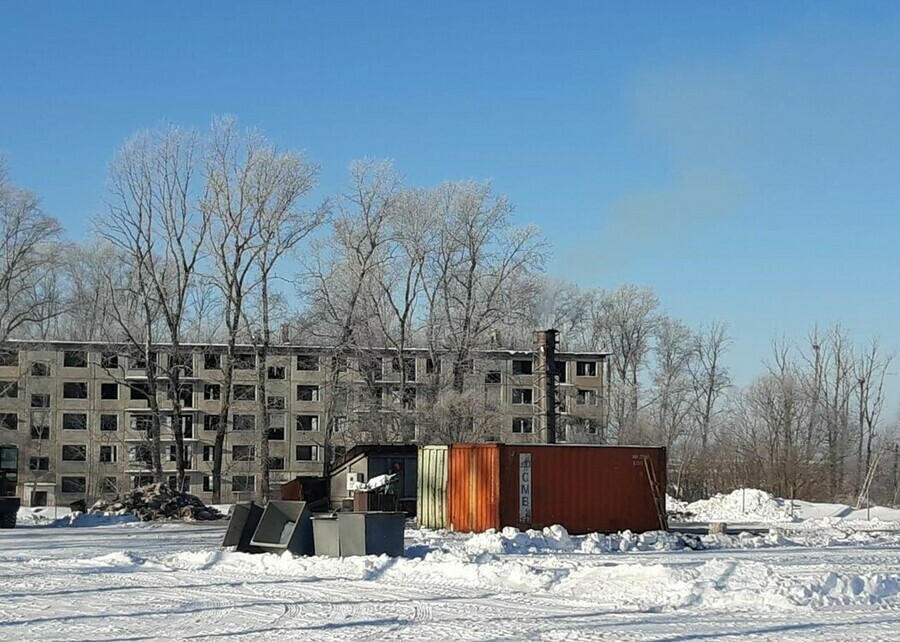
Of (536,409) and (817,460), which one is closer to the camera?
(536,409)

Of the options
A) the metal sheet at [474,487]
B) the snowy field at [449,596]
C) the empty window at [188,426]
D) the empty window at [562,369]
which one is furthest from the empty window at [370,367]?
the snowy field at [449,596]

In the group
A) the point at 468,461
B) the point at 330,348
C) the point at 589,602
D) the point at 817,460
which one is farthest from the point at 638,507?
the point at 817,460

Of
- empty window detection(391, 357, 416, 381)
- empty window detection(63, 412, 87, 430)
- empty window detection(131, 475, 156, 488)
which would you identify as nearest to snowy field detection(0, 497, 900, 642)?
empty window detection(391, 357, 416, 381)

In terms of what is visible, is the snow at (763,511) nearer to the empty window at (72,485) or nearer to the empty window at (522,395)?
the empty window at (522,395)

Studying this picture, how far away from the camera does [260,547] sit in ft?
76.4

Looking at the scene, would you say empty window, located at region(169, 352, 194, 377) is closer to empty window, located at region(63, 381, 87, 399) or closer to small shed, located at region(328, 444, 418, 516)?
small shed, located at region(328, 444, 418, 516)

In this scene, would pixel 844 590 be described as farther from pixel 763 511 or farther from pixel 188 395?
pixel 188 395

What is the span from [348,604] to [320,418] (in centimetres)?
6060

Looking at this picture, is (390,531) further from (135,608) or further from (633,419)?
(633,419)

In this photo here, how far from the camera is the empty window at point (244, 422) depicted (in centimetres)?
Answer: 7269

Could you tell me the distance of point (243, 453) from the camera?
73.0 m

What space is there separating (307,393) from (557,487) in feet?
154

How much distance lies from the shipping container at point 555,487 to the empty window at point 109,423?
4853 cm

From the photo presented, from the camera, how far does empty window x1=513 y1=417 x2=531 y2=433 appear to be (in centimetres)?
7331
